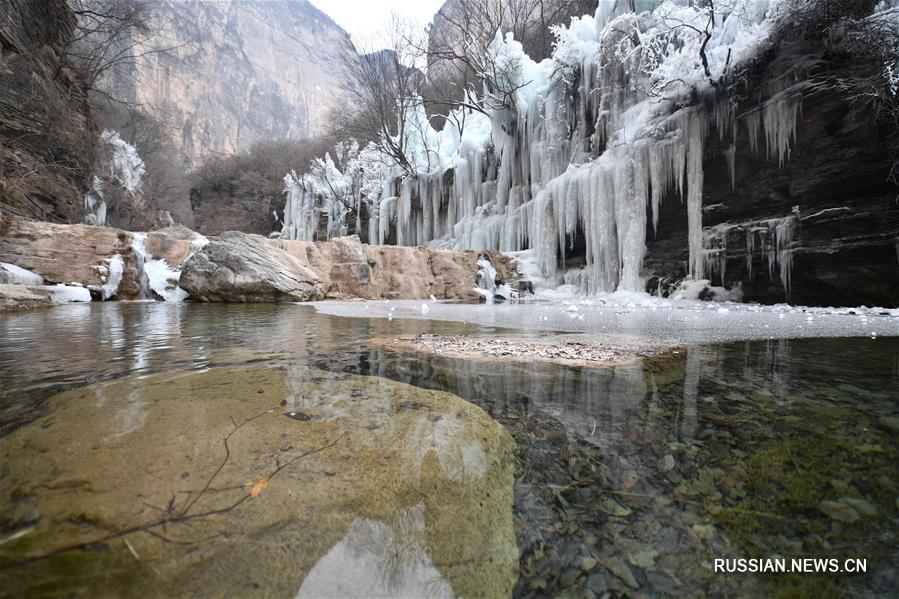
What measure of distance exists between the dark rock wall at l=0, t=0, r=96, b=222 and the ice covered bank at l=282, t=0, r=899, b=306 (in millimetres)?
10741

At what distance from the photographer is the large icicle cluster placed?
6453mm

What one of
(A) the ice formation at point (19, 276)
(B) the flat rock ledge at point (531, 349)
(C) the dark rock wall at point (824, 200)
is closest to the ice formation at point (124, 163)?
(A) the ice formation at point (19, 276)

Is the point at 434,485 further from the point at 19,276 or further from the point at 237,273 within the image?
the point at 19,276

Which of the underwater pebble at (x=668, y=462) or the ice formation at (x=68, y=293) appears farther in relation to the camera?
the ice formation at (x=68, y=293)

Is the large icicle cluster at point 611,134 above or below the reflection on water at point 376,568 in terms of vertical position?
above

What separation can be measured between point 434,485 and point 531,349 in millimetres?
1590

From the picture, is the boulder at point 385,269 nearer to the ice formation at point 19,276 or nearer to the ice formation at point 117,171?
the ice formation at point 19,276

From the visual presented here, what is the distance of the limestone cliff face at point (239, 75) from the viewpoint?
31.4m

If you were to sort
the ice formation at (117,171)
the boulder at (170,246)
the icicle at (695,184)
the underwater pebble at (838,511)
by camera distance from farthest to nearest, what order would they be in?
1. the ice formation at (117,171)
2. the boulder at (170,246)
3. the icicle at (695,184)
4. the underwater pebble at (838,511)

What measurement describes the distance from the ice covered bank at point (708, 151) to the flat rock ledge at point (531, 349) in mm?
5622

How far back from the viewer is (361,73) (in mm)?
15195

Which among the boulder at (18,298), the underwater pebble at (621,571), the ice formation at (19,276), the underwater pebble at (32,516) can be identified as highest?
the ice formation at (19,276)

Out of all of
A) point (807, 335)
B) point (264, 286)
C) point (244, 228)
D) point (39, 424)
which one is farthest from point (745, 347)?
point (244, 228)

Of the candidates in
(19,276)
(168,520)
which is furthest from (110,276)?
(168,520)
